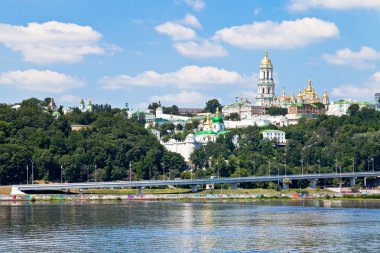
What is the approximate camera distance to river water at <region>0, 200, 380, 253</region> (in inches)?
2635

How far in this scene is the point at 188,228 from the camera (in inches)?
3142

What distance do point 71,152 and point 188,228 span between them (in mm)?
84523

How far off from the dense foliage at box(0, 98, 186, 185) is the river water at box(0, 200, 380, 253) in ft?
117

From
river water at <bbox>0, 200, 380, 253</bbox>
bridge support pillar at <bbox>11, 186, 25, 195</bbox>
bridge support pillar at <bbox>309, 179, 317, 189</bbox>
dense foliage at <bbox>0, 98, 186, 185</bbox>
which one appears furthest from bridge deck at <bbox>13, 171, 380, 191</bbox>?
river water at <bbox>0, 200, 380, 253</bbox>

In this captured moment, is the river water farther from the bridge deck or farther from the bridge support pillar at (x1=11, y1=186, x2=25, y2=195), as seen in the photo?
the bridge support pillar at (x1=11, y1=186, x2=25, y2=195)

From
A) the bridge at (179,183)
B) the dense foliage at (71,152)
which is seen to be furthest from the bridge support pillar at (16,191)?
the dense foliage at (71,152)

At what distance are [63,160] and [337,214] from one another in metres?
65.2

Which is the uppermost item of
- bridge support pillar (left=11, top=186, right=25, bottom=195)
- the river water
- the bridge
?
the bridge

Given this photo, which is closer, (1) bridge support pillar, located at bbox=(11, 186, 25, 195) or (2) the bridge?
(1) bridge support pillar, located at bbox=(11, 186, 25, 195)

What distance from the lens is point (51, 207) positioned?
108 m

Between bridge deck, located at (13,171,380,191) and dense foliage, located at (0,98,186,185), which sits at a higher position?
dense foliage, located at (0,98,186,185)

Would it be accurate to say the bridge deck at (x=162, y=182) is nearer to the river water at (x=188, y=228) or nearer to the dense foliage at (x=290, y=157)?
the dense foliage at (x=290, y=157)

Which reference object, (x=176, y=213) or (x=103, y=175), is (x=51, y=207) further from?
(x=103, y=175)

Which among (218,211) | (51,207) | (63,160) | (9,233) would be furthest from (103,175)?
(9,233)
